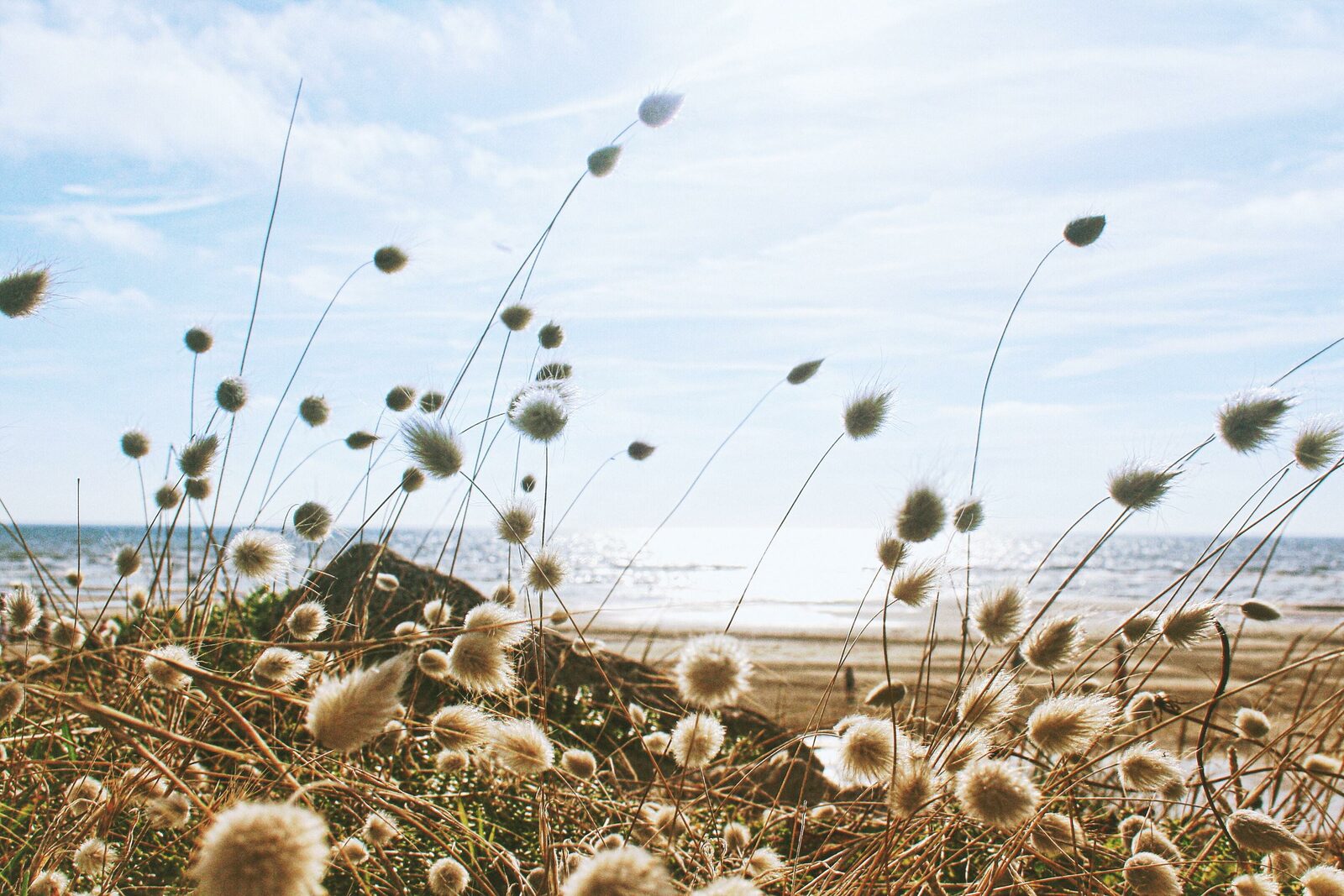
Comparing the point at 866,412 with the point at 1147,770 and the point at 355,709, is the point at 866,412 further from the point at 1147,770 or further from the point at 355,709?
the point at 355,709

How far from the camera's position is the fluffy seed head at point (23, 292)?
2018 mm

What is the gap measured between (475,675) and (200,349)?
2.43 metres

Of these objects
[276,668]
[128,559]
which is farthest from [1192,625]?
[128,559]

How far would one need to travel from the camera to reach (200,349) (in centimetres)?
302

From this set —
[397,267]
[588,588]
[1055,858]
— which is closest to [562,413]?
[397,267]

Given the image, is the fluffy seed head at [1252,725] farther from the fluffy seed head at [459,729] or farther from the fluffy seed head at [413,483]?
the fluffy seed head at [413,483]

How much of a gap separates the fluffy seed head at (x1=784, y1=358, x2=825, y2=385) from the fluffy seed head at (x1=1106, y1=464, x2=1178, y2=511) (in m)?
0.98

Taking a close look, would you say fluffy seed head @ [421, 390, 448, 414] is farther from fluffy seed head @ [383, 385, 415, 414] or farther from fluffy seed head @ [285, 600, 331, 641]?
fluffy seed head @ [285, 600, 331, 641]

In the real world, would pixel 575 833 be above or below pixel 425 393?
below

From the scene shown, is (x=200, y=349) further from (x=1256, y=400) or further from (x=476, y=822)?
(x=1256, y=400)

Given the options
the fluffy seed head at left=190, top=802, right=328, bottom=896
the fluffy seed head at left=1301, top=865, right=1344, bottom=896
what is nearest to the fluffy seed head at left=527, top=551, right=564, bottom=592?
the fluffy seed head at left=190, top=802, right=328, bottom=896

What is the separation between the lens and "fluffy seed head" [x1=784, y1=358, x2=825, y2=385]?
104 inches

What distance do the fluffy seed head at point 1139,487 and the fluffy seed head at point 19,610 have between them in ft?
9.63

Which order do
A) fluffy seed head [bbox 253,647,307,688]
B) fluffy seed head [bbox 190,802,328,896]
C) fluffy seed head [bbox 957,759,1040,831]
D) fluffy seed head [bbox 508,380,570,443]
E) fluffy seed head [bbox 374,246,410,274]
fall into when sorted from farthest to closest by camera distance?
1. fluffy seed head [bbox 374,246,410,274]
2. fluffy seed head [bbox 508,380,570,443]
3. fluffy seed head [bbox 253,647,307,688]
4. fluffy seed head [bbox 957,759,1040,831]
5. fluffy seed head [bbox 190,802,328,896]
